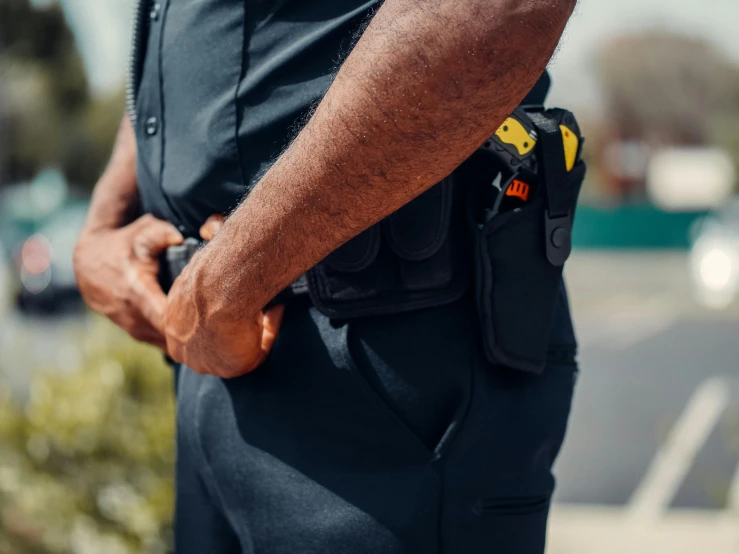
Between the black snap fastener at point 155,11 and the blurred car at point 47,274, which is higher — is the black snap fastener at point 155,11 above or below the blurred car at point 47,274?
above

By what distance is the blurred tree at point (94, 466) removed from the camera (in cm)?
292

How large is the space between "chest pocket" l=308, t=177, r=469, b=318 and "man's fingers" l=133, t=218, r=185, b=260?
0.94 feet

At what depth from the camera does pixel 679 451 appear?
5633 mm

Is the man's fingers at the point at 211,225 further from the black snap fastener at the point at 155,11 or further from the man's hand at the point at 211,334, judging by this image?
the black snap fastener at the point at 155,11

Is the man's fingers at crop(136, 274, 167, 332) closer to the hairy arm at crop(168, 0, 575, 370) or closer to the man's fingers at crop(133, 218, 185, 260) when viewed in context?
the man's fingers at crop(133, 218, 185, 260)

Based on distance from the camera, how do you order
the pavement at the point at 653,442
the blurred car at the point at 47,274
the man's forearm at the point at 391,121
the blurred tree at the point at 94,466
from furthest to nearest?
the blurred car at the point at 47,274, the pavement at the point at 653,442, the blurred tree at the point at 94,466, the man's forearm at the point at 391,121

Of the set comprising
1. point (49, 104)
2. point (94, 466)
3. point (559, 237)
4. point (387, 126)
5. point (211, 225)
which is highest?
point (387, 126)

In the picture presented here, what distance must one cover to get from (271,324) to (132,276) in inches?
10.9

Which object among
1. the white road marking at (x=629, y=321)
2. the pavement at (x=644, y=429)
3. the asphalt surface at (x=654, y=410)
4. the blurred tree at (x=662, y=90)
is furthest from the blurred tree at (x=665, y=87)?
the pavement at (x=644, y=429)

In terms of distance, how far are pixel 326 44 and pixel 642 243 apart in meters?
27.2

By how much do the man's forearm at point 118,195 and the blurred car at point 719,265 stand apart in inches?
552

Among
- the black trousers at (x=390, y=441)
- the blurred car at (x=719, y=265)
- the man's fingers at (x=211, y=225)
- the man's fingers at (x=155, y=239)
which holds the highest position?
the man's fingers at (x=211, y=225)

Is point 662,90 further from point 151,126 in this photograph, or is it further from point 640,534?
point 151,126

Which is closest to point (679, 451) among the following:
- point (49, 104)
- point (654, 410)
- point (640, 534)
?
point (654, 410)
